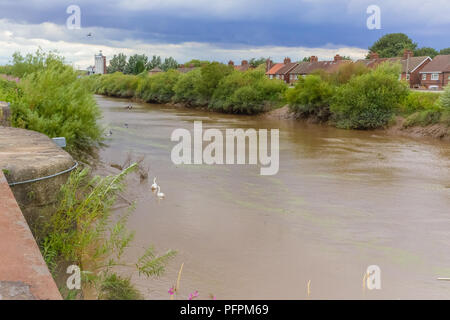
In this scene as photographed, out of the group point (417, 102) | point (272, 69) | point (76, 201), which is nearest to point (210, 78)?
point (417, 102)

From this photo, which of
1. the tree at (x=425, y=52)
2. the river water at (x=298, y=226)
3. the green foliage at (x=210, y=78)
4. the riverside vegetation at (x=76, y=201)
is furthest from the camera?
the tree at (x=425, y=52)

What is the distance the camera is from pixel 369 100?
1216 inches

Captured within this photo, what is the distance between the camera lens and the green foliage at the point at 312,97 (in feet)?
113

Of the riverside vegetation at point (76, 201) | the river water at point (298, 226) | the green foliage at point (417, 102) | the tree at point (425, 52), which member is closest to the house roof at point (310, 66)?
the tree at point (425, 52)

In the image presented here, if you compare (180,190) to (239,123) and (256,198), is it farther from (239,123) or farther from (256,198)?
(239,123)

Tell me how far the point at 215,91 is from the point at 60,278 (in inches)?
1697

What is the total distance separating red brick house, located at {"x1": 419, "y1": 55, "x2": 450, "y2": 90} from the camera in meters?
52.2

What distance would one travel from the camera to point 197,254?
8.12 m

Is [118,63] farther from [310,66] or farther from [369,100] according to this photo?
[369,100]
